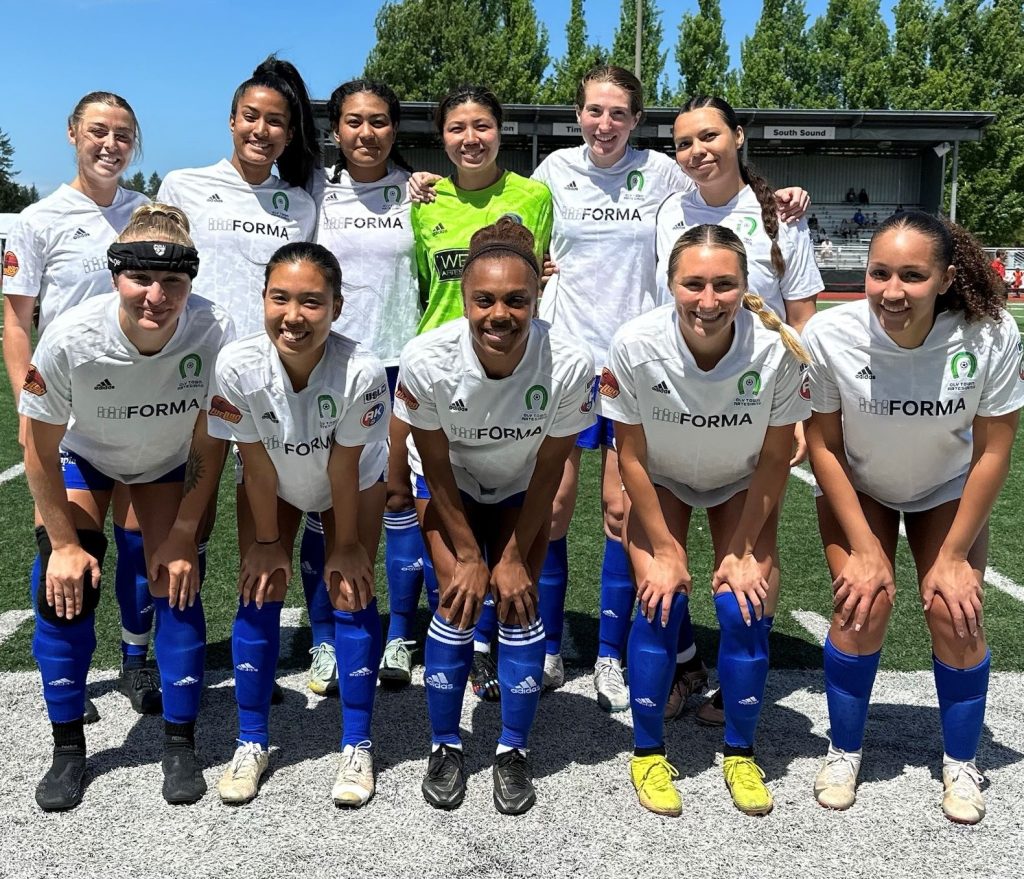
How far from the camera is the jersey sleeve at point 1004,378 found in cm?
281

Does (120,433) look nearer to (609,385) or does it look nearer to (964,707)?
(609,385)

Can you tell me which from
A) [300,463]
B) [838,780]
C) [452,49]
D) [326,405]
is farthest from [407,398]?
[452,49]

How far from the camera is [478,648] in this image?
3.86 m

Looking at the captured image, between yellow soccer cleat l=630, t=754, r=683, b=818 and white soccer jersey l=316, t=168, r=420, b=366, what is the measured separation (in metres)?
1.87

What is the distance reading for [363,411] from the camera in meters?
2.98

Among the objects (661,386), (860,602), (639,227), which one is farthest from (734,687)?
(639,227)

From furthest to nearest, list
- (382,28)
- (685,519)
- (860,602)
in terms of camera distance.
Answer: (382,28), (685,519), (860,602)

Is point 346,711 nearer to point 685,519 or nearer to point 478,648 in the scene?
point 478,648

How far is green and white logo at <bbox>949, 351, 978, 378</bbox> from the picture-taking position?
2811mm

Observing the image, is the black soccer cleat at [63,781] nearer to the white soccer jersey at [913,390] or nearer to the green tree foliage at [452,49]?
the white soccer jersey at [913,390]

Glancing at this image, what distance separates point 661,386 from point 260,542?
1.34 meters

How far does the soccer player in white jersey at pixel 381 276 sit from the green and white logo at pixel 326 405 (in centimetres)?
81

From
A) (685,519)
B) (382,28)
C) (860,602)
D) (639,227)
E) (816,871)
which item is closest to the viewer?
(816,871)

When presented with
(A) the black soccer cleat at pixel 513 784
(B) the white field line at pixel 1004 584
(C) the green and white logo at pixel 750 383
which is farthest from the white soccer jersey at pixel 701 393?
(B) the white field line at pixel 1004 584
